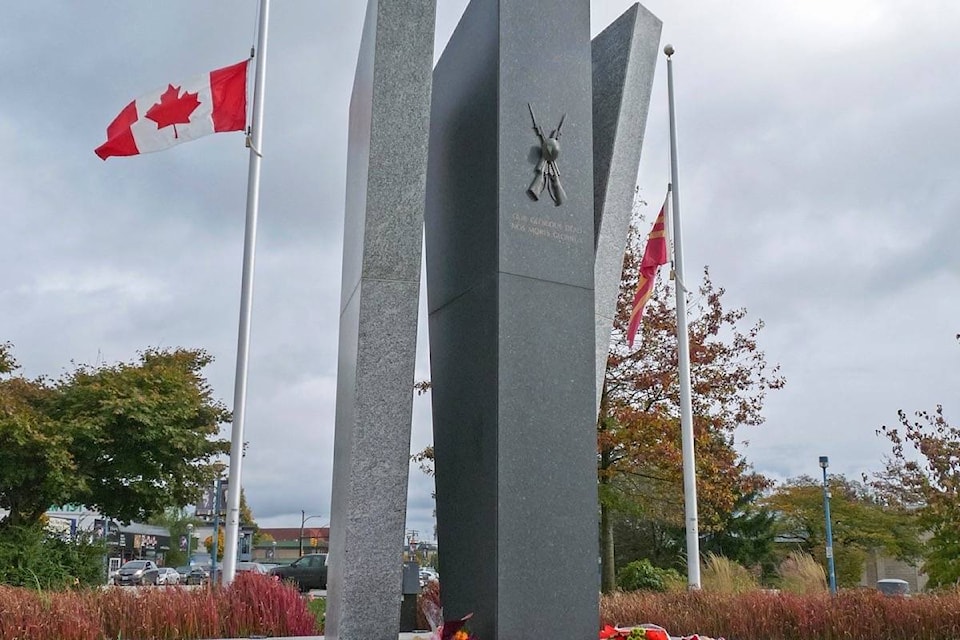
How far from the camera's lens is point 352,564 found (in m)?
6.62

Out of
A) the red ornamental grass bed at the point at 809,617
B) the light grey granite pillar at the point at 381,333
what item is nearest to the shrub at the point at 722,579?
the red ornamental grass bed at the point at 809,617

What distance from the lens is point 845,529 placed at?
3772cm

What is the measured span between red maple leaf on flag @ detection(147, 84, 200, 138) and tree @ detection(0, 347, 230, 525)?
30.9 feet

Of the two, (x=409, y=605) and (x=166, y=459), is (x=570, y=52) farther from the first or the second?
(x=166, y=459)

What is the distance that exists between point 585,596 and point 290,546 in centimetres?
9549

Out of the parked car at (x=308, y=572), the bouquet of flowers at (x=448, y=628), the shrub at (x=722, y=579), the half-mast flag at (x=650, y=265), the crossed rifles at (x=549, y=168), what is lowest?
the parked car at (x=308, y=572)

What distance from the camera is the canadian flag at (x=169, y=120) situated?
13.4 meters

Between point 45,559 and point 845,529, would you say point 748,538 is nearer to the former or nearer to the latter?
point 845,529

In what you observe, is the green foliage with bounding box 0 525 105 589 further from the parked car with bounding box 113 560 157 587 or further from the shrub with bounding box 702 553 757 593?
the parked car with bounding box 113 560 157 587

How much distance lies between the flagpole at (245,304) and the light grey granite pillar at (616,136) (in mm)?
6302

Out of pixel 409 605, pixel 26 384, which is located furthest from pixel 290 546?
pixel 409 605

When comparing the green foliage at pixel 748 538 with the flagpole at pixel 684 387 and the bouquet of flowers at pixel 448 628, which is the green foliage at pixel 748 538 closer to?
the flagpole at pixel 684 387

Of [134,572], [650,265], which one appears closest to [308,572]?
[650,265]

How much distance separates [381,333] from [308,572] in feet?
77.3
